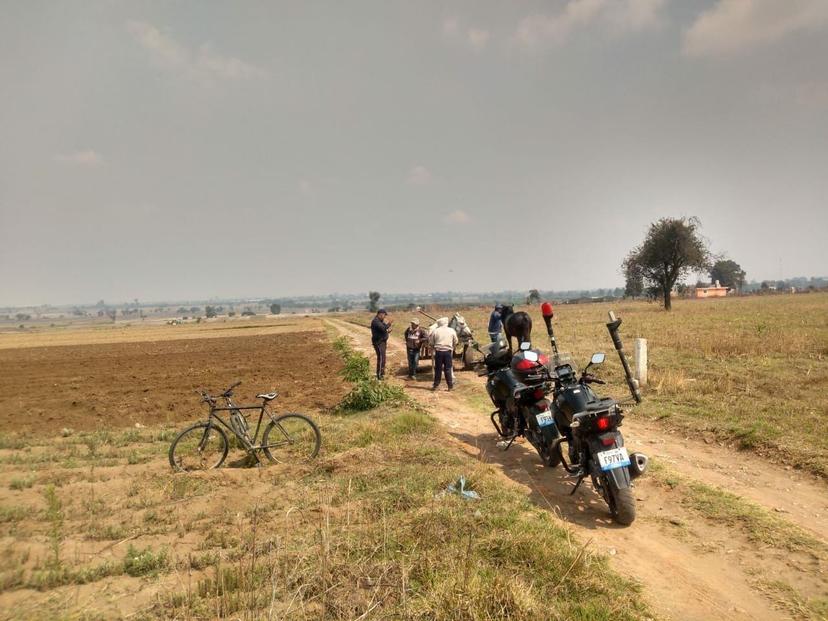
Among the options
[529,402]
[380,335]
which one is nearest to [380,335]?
[380,335]

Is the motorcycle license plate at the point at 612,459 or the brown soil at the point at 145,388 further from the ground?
the motorcycle license plate at the point at 612,459

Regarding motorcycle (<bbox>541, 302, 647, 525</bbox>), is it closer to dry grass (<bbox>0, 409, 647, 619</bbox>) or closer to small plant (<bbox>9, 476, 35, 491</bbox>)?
dry grass (<bbox>0, 409, 647, 619</bbox>)

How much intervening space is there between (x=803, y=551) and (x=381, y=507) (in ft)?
13.3

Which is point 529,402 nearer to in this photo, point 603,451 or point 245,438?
point 603,451

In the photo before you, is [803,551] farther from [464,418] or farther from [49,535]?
[49,535]

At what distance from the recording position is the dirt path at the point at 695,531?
3832mm

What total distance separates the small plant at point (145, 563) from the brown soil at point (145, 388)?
7.44 meters

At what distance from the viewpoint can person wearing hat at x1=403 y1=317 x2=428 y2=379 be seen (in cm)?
1512

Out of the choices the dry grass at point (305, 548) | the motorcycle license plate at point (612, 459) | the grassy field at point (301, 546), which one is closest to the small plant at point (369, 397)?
the grassy field at point (301, 546)

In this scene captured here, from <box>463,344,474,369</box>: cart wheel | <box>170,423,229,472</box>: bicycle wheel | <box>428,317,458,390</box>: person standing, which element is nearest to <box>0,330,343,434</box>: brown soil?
<box>428,317,458,390</box>: person standing

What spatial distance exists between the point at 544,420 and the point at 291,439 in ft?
13.2

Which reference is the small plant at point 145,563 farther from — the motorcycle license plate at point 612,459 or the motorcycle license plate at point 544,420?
the motorcycle license plate at point 544,420

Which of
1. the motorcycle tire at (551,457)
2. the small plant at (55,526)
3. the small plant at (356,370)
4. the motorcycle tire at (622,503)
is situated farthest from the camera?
the small plant at (356,370)

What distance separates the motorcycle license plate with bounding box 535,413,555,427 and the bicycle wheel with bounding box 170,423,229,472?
491 cm
